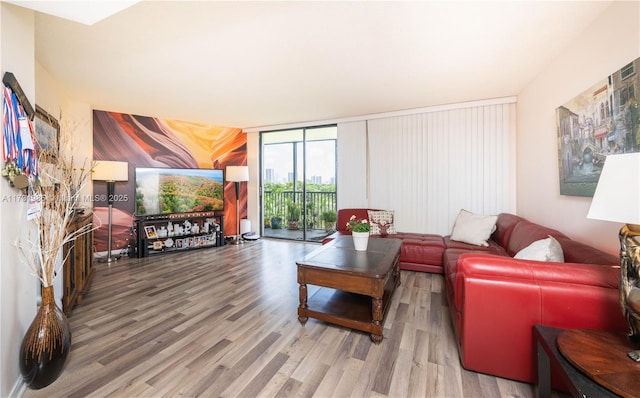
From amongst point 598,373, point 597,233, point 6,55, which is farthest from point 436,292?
point 6,55

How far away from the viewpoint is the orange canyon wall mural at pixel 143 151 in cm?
423

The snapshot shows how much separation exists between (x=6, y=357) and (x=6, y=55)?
1644 millimetres

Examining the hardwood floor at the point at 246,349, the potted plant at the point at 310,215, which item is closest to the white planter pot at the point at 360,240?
the hardwood floor at the point at 246,349

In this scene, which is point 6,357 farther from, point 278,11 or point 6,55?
point 278,11

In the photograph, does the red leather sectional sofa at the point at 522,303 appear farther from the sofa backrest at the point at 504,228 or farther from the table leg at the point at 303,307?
the sofa backrest at the point at 504,228

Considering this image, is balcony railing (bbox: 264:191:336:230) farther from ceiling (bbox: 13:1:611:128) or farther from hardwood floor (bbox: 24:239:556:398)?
hardwood floor (bbox: 24:239:556:398)

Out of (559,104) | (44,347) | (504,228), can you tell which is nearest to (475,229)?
(504,228)

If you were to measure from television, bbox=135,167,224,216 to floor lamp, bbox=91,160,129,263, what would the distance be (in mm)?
333

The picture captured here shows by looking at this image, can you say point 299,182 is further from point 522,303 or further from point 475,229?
point 522,303

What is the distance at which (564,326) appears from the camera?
4.42 feet

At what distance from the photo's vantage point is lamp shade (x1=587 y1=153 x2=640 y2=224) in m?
0.94

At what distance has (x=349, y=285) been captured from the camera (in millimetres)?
2061

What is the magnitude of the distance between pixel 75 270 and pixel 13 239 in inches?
52.4

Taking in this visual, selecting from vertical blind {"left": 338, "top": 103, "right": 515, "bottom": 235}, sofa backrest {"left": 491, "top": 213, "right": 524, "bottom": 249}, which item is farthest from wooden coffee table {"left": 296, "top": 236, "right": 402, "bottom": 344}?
vertical blind {"left": 338, "top": 103, "right": 515, "bottom": 235}
